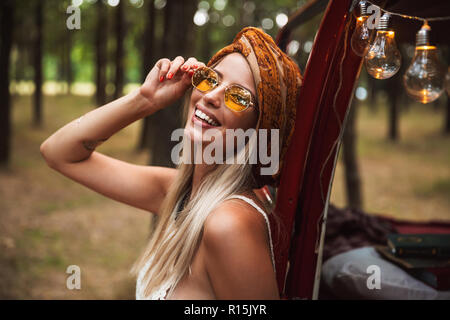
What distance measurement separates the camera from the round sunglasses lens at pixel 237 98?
1766mm

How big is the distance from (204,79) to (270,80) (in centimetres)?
30

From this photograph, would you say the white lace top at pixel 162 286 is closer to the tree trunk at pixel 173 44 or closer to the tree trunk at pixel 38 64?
the tree trunk at pixel 173 44

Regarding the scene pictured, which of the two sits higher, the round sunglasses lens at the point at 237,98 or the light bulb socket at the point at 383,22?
the light bulb socket at the point at 383,22

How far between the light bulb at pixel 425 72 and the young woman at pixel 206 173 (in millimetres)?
775

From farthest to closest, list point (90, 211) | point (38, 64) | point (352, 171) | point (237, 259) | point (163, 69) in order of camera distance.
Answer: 1. point (38, 64)
2. point (90, 211)
3. point (352, 171)
4. point (163, 69)
5. point (237, 259)

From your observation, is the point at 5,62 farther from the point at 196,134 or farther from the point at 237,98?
the point at 237,98

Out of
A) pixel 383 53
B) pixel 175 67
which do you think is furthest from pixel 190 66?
pixel 383 53

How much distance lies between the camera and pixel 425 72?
2246 mm

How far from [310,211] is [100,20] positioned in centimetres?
1600

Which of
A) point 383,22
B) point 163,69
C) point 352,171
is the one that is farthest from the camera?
point 352,171

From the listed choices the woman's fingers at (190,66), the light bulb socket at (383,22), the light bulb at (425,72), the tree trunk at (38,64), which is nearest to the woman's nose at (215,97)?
the woman's fingers at (190,66)

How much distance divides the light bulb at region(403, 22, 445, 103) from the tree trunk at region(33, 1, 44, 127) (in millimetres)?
13259

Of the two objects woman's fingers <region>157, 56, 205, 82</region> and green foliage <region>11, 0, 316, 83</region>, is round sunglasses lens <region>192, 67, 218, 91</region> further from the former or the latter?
green foliage <region>11, 0, 316, 83</region>

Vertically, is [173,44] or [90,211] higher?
[173,44]
